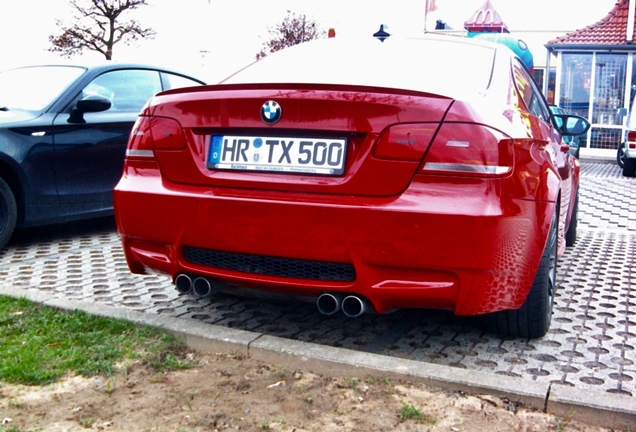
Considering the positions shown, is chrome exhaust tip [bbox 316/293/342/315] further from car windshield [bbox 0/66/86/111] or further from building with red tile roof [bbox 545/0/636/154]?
building with red tile roof [bbox 545/0/636/154]

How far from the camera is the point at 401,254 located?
2.82m

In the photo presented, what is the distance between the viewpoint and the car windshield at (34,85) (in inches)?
231

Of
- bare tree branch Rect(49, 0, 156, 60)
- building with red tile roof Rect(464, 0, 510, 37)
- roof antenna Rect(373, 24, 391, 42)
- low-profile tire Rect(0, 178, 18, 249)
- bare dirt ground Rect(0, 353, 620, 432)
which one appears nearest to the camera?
bare dirt ground Rect(0, 353, 620, 432)

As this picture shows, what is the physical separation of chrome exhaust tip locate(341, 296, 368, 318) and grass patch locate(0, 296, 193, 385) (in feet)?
2.28

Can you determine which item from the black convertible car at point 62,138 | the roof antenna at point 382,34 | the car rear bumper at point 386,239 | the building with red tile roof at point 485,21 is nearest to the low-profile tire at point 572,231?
the roof antenna at point 382,34

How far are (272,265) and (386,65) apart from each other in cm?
109

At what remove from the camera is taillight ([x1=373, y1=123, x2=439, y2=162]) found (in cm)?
281

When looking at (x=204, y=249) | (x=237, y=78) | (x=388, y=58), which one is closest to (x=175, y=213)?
(x=204, y=249)

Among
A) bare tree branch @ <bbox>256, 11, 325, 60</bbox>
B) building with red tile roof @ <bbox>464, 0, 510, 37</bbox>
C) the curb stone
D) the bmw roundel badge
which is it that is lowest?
the curb stone

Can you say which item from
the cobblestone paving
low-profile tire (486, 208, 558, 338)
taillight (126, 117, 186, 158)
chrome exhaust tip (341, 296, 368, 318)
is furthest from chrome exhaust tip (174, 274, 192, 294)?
low-profile tire (486, 208, 558, 338)

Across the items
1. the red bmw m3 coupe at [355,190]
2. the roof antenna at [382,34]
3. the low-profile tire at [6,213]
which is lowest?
the low-profile tire at [6,213]

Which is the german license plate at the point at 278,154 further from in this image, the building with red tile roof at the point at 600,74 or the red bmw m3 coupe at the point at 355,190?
the building with red tile roof at the point at 600,74

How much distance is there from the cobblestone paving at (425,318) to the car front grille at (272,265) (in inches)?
21.0

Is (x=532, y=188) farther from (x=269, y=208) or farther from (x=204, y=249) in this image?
(x=204, y=249)
